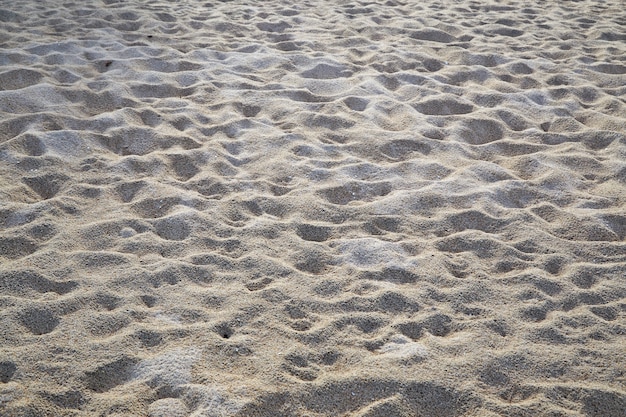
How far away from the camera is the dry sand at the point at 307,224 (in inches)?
85.7

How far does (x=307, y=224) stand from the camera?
3.04m

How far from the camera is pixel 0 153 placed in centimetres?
343

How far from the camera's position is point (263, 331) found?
7.85 ft

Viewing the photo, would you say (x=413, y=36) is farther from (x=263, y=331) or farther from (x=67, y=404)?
(x=67, y=404)

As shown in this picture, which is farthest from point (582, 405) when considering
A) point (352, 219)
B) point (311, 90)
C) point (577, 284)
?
point (311, 90)

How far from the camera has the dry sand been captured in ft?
7.14

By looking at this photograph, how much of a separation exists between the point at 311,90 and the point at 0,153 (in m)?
2.08

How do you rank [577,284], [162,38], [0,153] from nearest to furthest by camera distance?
[577,284] → [0,153] → [162,38]

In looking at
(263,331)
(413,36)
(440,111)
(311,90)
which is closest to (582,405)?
(263,331)

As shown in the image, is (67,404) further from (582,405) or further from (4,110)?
(4,110)

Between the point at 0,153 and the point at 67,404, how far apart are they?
1.93m

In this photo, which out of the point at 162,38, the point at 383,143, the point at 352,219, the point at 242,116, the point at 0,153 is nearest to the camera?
the point at 352,219

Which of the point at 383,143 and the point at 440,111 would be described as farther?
the point at 440,111

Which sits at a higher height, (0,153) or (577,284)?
(0,153)
